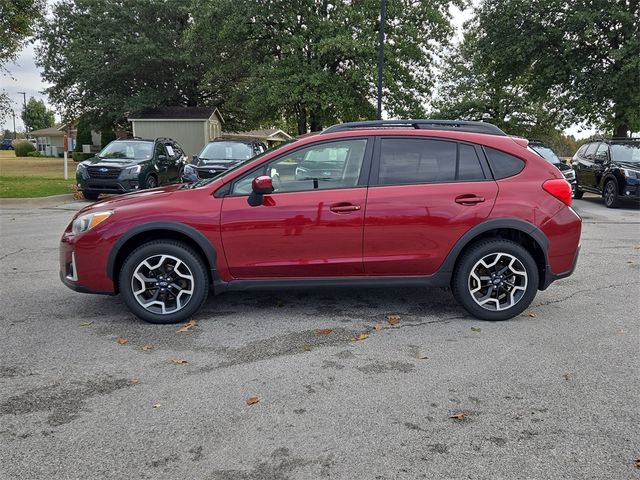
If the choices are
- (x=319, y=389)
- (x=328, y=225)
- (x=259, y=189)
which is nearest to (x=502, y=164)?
(x=328, y=225)

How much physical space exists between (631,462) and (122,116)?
3778 centimetres

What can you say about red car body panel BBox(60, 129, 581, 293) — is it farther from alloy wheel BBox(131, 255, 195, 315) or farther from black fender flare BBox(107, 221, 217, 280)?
alloy wheel BBox(131, 255, 195, 315)

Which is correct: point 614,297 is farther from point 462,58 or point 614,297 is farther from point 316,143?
point 462,58

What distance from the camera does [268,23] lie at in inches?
976

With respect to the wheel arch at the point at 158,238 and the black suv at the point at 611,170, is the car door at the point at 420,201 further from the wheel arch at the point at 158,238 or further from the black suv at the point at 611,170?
the black suv at the point at 611,170

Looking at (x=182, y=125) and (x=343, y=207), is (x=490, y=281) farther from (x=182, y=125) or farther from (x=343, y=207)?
(x=182, y=125)

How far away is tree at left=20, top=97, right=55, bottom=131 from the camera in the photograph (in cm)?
10094

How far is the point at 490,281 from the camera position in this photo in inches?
189

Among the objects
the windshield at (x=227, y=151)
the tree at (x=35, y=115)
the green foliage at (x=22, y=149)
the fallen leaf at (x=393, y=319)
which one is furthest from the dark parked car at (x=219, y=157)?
the tree at (x=35, y=115)

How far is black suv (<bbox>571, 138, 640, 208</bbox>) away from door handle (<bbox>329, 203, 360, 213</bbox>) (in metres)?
12.0

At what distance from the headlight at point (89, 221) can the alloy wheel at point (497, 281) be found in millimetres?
3261

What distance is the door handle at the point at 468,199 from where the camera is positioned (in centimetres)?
466

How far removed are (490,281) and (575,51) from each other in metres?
20.6

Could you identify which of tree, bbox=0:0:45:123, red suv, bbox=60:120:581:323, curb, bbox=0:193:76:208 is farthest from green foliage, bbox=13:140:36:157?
red suv, bbox=60:120:581:323
